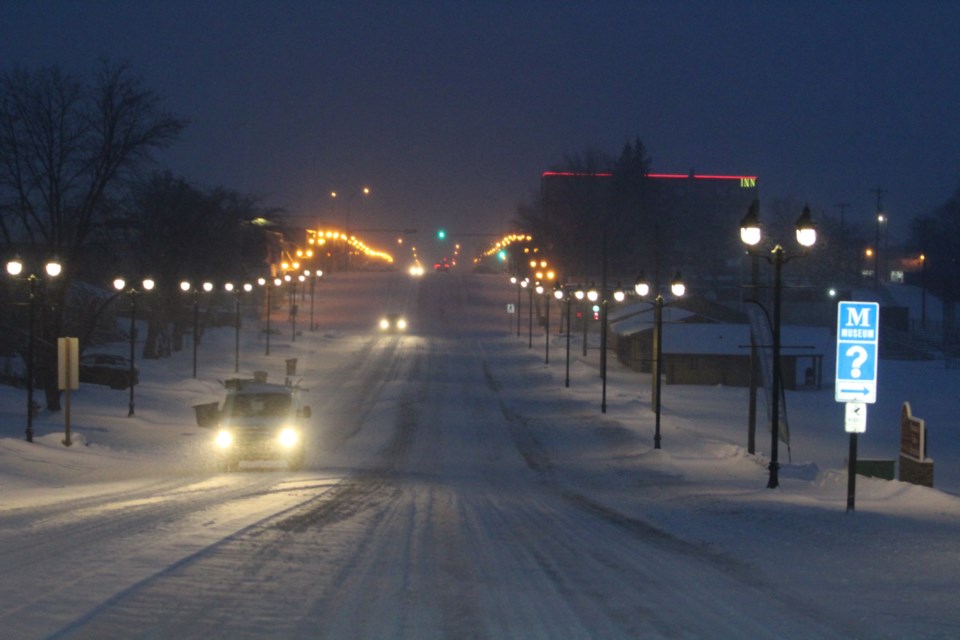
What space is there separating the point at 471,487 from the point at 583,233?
294 ft

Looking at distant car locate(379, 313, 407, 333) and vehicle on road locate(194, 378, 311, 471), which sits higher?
distant car locate(379, 313, 407, 333)

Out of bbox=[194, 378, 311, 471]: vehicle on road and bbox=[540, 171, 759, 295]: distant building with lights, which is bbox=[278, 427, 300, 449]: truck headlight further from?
bbox=[540, 171, 759, 295]: distant building with lights

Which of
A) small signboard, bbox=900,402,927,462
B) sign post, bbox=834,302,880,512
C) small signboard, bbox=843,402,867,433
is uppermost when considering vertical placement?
sign post, bbox=834,302,880,512

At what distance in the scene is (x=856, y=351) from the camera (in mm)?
15703

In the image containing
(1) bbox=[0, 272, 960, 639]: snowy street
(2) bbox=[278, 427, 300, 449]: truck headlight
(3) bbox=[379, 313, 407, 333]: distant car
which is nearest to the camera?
(1) bbox=[0, 272, 960, 639]: snowy street

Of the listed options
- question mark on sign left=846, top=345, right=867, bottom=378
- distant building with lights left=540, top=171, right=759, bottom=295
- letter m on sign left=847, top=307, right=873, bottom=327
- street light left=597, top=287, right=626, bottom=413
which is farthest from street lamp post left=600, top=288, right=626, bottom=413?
distant building with lights left=540, top=171, right=759, bottom=295

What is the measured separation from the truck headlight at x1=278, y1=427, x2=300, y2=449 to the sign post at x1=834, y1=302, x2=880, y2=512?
527 inches

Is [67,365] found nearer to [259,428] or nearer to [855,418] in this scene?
[259,428]

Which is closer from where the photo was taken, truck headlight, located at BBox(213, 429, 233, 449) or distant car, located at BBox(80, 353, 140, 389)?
truck headlight, located at BBox(213, 429, 233, 449)

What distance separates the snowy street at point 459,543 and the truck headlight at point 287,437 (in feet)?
2.42

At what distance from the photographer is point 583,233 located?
358 ft

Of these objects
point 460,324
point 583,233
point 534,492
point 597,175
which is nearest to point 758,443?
point 534,492

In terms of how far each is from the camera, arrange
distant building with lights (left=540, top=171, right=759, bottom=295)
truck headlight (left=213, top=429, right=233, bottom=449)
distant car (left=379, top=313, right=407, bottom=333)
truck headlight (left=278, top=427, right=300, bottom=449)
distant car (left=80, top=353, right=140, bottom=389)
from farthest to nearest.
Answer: distant building with lights (left=540, top=171, right=759, bottom=295)
distant car (left=379, top=313, right=407, bottom=333)
distant car (left=80, top=353, right=140, bottom=389)
truck headlight (left=278, top=427, right=300, bottom=449)
truck headlight (left=213, top=429, right=233, bottom=449)

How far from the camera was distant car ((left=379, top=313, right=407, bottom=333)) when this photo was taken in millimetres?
89181
